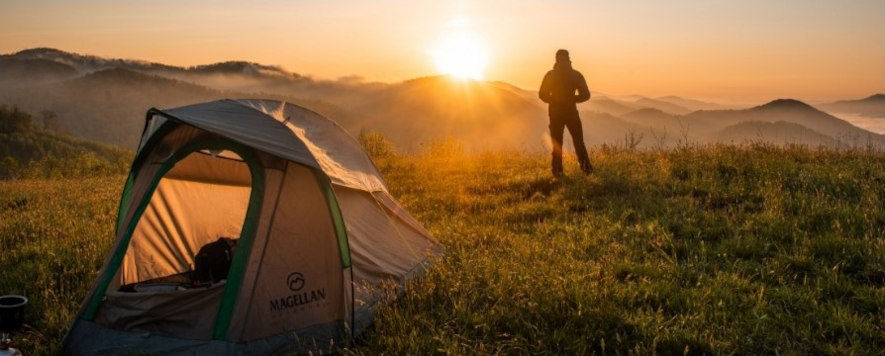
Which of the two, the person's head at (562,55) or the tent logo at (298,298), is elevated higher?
the person's head at (562,55)

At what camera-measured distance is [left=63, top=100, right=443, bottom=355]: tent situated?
5.04 meters

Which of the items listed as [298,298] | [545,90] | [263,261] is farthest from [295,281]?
[545,90]

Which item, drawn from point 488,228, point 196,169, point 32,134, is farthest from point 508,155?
point 32,134

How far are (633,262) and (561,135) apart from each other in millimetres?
6000

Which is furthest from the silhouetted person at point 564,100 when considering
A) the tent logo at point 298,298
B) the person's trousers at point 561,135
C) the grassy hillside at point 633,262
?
the tent logo at point 298,298

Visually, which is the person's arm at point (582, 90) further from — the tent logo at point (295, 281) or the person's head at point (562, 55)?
the tent logo at point (295, 281)

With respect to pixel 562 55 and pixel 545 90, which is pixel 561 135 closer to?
pixel 545 90

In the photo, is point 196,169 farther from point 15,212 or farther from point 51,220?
point 15,212

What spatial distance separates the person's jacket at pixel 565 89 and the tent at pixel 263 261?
6.83m

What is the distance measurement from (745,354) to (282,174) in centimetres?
416

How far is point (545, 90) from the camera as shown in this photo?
12.3m

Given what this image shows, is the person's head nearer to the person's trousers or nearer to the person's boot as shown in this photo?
the person's trousers

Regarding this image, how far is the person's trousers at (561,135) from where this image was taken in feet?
39.4

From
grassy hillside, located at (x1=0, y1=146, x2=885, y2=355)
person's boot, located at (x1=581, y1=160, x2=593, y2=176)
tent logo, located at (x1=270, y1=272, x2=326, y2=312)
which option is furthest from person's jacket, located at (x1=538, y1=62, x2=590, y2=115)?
tent logo, located at (x1=270, y1=272, x2=326, y2=312)
